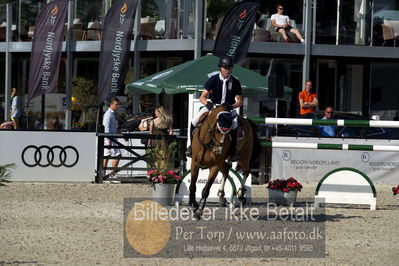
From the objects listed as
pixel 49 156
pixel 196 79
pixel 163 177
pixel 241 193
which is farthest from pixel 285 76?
pixel 241 193

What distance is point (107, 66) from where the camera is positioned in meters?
29.4

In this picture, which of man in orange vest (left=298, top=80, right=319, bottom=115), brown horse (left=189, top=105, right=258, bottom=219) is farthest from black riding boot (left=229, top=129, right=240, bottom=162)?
A: man in orange vest (left=298, top=80, right=319, bottom=115)

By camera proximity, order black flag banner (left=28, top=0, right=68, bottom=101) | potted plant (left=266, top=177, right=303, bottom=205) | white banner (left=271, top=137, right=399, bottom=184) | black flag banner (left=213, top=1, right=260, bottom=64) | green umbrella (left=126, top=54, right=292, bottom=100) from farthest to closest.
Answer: black flag banner (left=28, top=0, right=68, bottom=101) → black flag banner (left=213, top=1, right=260, bottom=64) → white banner (left=271, top=137, right=399, bottom=184) → green umbrella (left=126, top=54, right=292, bottom=100) → potted plant (left=266, top=177, right=303, bottom=205)

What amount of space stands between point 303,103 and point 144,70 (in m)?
9.45

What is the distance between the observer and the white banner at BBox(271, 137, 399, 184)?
21.8 meters

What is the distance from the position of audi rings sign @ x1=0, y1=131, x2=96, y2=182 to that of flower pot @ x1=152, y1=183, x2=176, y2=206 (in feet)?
19.3

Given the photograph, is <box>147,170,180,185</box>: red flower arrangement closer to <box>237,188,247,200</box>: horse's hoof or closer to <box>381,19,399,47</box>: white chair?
<box>237,188,247,200</box>: horse's hoof

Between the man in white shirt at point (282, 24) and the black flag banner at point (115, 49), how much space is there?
453 centimetres

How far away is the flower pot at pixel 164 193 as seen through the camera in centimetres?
1541

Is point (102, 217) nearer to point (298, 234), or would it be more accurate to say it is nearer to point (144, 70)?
point (298, 234)

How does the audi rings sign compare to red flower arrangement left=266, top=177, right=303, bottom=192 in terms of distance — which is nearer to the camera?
red flower arrangement left=266, top=177, right=303, bottom=192

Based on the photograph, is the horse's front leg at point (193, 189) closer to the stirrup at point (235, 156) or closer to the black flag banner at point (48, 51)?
the stirrup at point (235, 156)

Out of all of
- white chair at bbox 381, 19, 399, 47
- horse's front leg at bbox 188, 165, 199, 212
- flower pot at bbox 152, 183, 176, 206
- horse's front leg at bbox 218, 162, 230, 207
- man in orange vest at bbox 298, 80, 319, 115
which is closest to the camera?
horse's front leg at bbox 188, 165, 199, 212

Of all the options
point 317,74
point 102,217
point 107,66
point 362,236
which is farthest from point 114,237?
point 317,74
